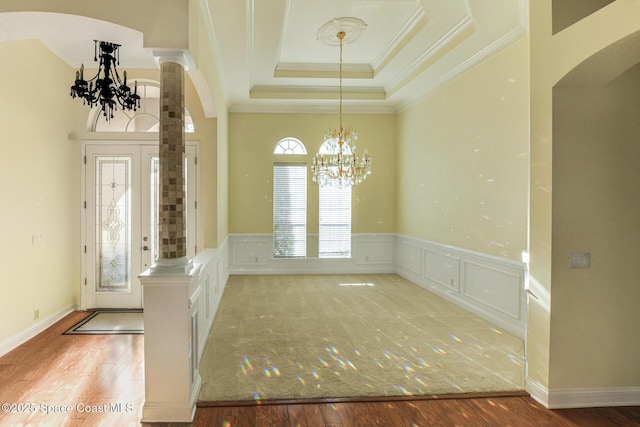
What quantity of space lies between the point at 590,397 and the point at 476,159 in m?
3.08

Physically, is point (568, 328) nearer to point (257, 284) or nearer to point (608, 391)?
point (608, 391)

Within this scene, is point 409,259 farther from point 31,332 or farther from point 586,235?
point 31,332

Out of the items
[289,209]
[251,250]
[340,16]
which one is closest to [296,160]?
[289,209]

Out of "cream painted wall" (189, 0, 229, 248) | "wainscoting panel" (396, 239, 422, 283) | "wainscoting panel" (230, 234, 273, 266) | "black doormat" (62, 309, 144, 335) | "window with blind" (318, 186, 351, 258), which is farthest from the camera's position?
"window with blind" (318, 186, 351, 258)

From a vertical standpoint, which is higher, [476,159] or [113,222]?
[476,159]

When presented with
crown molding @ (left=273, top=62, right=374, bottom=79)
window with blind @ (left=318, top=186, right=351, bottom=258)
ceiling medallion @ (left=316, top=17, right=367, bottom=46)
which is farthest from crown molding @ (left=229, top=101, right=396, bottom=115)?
ceiling medallion @ (left=316, top=17, right=367, bottom=46)

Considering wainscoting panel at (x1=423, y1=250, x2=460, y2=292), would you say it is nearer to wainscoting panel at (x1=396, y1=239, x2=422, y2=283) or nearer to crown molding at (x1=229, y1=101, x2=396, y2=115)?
wainscoting panel at (x1=396, y1=239, x2=422, y2=283)

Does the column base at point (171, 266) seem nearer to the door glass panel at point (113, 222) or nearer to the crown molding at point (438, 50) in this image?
the door glass panel at point (113, 222)

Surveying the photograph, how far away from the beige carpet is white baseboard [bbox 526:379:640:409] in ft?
0.97

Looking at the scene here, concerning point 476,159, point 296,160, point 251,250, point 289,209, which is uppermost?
point 296,160

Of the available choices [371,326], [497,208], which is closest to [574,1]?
[497,208]

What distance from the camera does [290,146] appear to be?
25.2ft

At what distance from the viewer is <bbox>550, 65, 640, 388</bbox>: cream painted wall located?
2.80 metres

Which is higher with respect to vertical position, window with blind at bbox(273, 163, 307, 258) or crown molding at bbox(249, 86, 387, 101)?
crown molding at bbox(249, 86, 387, 101)
